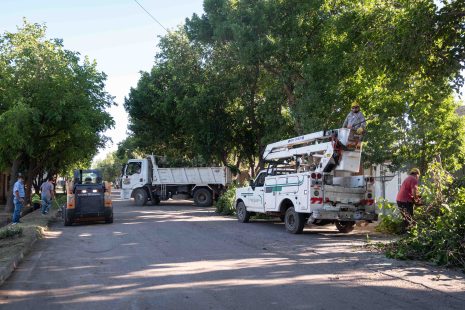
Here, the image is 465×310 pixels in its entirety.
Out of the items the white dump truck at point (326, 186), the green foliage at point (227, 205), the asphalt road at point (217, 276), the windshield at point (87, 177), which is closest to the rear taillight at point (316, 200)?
the white dump truck at point (326, 186)

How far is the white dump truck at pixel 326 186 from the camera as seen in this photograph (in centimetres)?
1329

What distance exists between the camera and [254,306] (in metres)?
6.01

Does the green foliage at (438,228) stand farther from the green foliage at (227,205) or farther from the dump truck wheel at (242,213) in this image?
the green foliage at (227,205)

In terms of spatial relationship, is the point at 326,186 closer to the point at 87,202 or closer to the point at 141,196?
the point at 87,202

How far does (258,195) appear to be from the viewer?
16469 millimetres

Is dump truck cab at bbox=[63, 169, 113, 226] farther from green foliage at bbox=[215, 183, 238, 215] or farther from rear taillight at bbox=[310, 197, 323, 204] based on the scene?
rear taillight at bbox=[310, 197, 323, 204]

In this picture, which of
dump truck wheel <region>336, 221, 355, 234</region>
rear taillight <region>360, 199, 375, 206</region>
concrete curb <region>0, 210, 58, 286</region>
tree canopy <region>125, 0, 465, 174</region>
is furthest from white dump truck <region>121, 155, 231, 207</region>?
rear taillight <region>360, 199, 375, 206</region>

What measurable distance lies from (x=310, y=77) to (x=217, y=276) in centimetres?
1157

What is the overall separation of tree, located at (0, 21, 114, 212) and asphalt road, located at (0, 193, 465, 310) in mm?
10396

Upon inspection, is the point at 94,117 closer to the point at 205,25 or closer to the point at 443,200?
the point at 205,25

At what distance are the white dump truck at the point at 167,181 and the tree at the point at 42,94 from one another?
5867 millimetres

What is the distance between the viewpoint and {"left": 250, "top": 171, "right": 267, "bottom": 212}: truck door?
16.2m

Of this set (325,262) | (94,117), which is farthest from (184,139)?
(325,262)

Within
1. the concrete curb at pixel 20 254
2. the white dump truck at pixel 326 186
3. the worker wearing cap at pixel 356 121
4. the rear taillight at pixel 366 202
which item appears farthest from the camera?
the rear taillight at pixel 366 202
